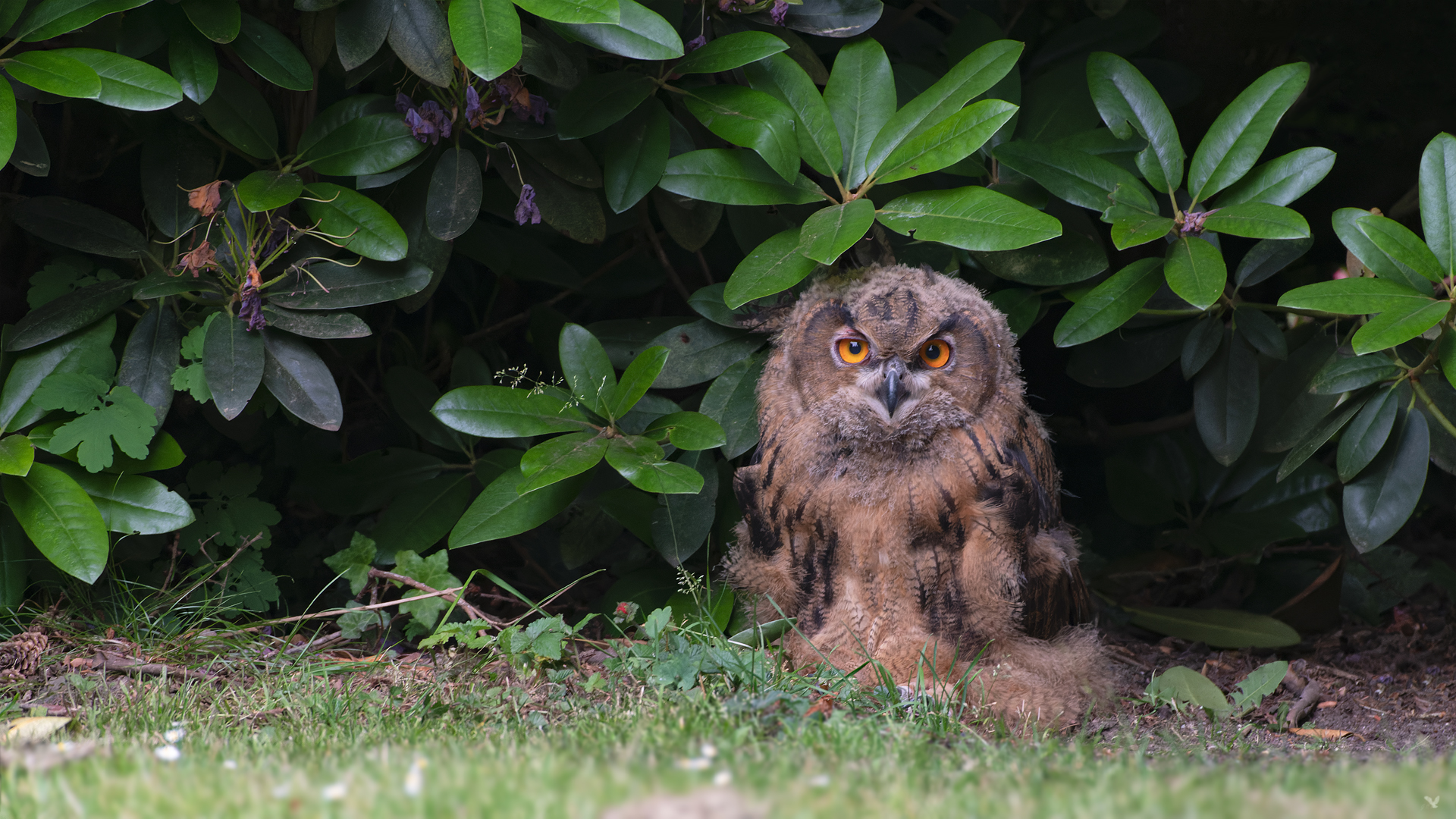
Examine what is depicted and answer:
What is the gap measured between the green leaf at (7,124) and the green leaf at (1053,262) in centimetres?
269

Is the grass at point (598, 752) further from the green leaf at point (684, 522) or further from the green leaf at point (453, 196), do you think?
the green leaf at point (453, 196)

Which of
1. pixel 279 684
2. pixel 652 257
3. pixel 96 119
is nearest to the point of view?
pixel 279 684

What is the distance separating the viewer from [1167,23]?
13.7 ft

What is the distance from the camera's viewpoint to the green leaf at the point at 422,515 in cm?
346

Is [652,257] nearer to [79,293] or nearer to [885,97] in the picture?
[885,97]

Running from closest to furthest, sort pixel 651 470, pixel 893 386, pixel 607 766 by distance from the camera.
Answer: pixel 607 766, pixel 893 386, pixel 651 470

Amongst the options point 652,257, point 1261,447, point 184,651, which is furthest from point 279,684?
point 1261,447

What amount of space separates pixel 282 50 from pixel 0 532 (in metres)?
1.66

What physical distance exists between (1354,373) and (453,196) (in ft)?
9.21

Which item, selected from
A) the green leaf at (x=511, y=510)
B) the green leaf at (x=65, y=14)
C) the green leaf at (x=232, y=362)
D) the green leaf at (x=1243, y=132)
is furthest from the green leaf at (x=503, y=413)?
the green leaf at (x=1243, y=132)

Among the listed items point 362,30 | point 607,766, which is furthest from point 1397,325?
point 362,30

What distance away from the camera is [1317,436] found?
320 centimetres

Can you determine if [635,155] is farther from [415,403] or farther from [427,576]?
[427,576]

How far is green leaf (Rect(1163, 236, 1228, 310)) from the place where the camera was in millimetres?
2756
